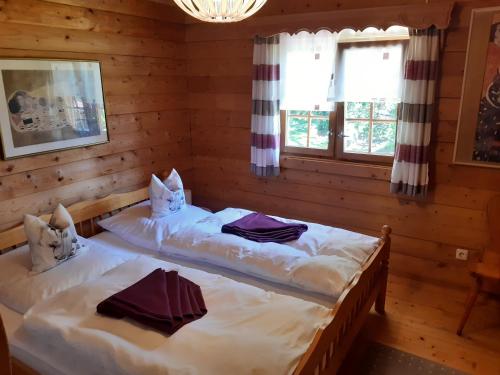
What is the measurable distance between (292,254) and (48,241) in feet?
4.85

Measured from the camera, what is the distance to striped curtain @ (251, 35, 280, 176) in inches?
137

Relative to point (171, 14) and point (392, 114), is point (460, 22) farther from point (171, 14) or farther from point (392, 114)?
point (171, 14)

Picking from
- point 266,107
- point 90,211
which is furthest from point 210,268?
point 266,107

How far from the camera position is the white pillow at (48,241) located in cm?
238

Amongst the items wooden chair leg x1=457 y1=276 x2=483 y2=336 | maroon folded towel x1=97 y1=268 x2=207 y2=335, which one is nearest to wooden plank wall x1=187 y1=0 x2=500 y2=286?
wooden chair leg x1=457 y1=276 x2=483 y2=336

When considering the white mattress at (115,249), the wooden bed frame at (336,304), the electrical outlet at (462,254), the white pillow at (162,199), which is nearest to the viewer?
the wooden bed frame at (336,304)

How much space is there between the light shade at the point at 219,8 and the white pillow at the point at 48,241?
158 centimetres

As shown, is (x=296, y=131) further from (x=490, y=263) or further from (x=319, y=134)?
(x=490, y=263)

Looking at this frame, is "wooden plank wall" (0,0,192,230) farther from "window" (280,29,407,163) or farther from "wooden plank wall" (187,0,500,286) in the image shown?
"window" (280,29,407,163)

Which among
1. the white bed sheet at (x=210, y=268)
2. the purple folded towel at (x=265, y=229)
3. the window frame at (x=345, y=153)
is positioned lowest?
the white bed sheet at (x=210, y=268)

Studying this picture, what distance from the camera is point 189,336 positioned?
1781 millimetres

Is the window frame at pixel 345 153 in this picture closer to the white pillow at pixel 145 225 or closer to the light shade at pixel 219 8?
the white pillow at pixel 145 225

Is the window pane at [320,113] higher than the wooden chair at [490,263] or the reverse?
higher

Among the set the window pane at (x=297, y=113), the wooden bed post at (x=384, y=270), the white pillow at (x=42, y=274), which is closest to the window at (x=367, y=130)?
the window pane at (x=297, y=113)
